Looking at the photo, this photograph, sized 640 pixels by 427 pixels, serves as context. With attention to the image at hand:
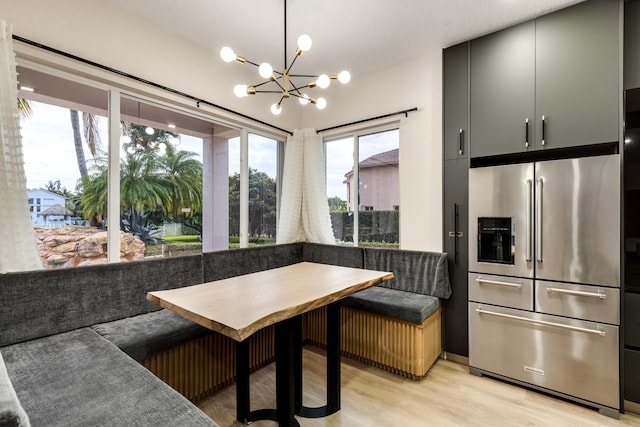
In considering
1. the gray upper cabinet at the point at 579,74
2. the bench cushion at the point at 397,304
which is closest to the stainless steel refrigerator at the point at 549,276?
the gray upper cabinet at the point at 579,74

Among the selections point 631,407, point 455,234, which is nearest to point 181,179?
point 455,234

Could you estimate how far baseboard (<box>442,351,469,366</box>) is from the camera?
8.62ft

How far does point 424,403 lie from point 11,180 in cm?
302

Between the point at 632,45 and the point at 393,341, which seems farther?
the point at 393,341

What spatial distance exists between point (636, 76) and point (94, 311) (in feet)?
13.2

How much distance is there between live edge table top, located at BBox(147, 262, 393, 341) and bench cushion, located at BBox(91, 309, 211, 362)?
321 mm

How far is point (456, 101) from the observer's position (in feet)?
8.89

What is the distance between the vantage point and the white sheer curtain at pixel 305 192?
141 inches

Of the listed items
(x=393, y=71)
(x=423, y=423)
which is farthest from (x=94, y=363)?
(x=393, y=71)

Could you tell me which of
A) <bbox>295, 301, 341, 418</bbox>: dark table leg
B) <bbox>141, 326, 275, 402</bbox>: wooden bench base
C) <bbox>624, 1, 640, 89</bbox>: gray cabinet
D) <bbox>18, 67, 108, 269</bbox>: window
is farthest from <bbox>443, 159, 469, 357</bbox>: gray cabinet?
<bbox>18, 67, 108, 269</bbox>: window

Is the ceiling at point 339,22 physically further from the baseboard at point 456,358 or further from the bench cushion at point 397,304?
the baseboard at point 456,358

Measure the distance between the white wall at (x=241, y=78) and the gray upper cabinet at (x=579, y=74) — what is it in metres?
0.81

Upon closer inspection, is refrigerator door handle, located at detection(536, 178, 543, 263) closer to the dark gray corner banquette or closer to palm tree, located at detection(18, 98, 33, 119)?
the dark gray corner banquette

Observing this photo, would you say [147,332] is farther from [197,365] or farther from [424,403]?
[424,403]
